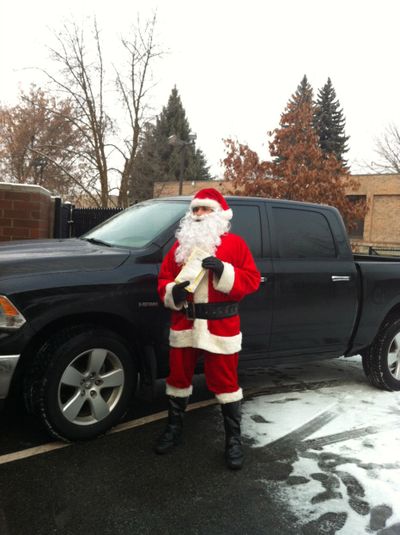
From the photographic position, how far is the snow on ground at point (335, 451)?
2.67 metres

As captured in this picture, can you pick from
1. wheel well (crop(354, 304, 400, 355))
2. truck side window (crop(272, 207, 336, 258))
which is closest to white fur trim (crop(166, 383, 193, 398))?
truck side window (crop(272, 207, 336, 258))

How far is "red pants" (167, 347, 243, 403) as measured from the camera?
323 centimetres

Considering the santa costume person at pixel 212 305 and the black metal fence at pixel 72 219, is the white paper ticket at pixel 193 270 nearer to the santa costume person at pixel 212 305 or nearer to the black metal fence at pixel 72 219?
the santa costume person at pixel 212 305

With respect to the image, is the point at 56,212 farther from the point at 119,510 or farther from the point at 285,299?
the point at 119,510

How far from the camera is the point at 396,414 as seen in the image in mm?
4285

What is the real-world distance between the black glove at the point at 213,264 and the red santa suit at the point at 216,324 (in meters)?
0.07

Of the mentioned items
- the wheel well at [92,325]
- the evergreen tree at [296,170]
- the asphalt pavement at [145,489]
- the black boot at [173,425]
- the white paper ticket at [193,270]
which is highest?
the evergreen tree at [296,170]

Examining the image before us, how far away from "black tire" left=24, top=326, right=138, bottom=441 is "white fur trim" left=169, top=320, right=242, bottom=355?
0.52 metres

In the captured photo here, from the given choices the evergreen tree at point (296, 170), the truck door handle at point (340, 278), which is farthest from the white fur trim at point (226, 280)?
the evergreen tree at point (296, 170)

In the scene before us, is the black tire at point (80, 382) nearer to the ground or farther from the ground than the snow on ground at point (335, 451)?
farther from the ground

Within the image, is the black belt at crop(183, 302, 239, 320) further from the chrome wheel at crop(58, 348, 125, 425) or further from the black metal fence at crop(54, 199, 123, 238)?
the black metal fence at crop(54, 199, 123, 238)

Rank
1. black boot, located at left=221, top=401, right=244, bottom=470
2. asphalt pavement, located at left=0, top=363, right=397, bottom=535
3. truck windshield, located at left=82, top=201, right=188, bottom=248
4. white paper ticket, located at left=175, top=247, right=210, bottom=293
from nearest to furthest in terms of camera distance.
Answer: asphalt pavement, located at left=0, top=363, right=397, bottom=535
white paper ticket, located at left=175, top=247, right=210, bottom=293
black boot, located at left=221, top=401, right=244, bottom=470
truck windshield, located at left=82, top=201, right=188, bottom=248

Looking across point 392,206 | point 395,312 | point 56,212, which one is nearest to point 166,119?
point 392,206

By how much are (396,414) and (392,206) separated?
31.4 metres
